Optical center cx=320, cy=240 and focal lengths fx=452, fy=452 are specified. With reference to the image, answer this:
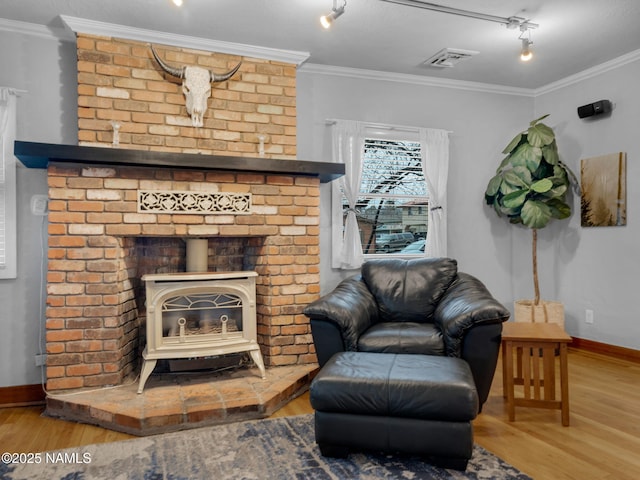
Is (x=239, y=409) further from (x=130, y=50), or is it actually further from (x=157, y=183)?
(x=130, y=50)

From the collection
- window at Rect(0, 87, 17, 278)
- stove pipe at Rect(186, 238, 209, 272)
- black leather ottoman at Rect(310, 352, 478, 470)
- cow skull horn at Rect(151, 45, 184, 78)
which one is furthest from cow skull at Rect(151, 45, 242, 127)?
black leather ottoman at Rect(310, 352, 478, 470)

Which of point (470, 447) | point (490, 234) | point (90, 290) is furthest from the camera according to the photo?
point (490, 234)

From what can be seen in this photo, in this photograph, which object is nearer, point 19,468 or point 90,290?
point 19,468

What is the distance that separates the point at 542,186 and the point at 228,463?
3346mm

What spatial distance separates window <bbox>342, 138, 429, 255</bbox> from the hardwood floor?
1546mm

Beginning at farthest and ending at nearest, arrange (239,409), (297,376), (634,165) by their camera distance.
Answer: (634,165), (297,376), (239,409)

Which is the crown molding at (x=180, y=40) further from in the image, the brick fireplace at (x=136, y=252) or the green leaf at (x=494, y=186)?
the green leaf at (x=494, y=186)

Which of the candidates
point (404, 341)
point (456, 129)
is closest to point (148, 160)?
point (404, 341)

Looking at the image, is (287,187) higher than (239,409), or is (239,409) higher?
(287,187)

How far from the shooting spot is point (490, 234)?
4.57 m

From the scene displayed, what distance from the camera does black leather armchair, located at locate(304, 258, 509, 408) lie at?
255 cm

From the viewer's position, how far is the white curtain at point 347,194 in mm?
3920

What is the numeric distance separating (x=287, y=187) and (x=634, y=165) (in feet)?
9.62

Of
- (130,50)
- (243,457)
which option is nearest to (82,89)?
(130,50)
